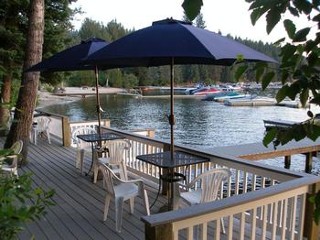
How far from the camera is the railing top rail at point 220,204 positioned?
199 cm

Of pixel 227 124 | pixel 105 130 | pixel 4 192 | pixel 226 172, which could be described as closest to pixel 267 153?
pixel 105 130

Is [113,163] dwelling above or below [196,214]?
below

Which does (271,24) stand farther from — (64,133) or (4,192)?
(64,133)

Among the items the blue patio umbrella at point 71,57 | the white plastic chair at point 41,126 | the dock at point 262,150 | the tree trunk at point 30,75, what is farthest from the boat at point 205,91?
the blue patio umbrella at point 71,57

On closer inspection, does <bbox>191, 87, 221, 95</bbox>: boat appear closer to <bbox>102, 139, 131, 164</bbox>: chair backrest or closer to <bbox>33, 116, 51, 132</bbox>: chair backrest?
<bbox>33, 116, 51, 132</bbox>: chair backrest

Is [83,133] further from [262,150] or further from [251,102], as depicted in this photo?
[251,102]

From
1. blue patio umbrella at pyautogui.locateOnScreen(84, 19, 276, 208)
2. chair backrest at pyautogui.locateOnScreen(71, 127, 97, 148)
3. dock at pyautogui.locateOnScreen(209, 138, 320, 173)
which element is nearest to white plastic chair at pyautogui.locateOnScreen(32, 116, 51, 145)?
chair backrest at pyautogui.locateOnScreen(71, 127, 97, 148)

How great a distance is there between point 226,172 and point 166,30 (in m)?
1.47

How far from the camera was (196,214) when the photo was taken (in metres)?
2.09

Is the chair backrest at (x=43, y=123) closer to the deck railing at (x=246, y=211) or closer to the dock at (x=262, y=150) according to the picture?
the dock at (x=262, y=150)

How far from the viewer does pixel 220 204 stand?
2221 millimetres

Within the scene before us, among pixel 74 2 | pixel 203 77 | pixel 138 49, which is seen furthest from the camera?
pixel 203 77

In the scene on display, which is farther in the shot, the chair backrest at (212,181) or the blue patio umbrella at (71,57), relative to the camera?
the blue patio umbrella at (71,57)

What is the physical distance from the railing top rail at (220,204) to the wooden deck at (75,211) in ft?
4.80
